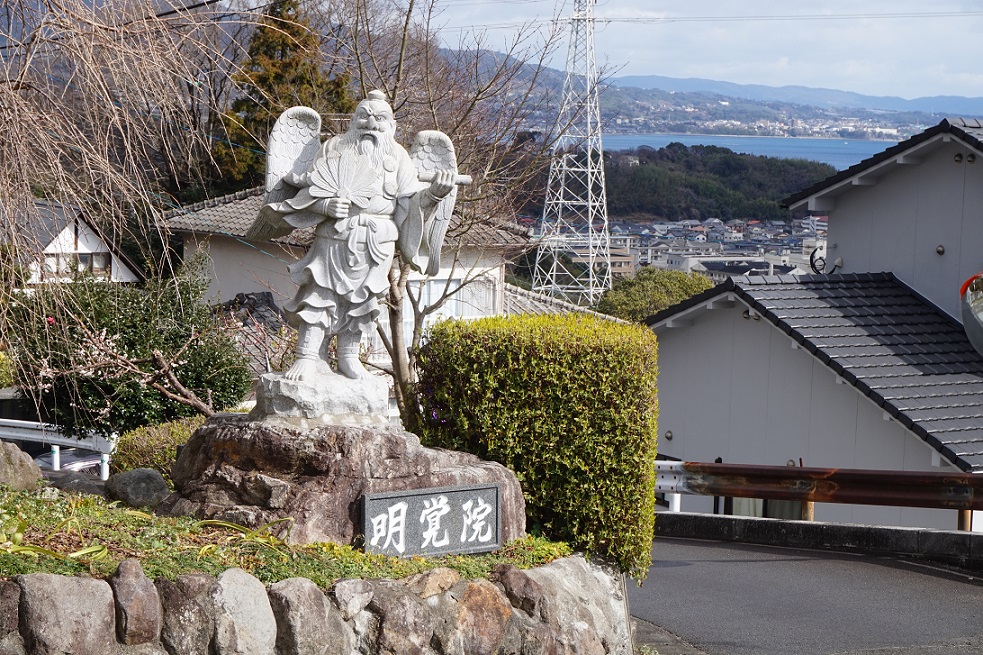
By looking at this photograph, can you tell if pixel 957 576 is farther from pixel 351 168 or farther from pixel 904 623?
pixel 351 168

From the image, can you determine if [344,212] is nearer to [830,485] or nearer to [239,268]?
[830,485]

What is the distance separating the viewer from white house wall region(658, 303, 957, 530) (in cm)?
1140

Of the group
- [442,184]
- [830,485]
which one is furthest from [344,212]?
[830,485]

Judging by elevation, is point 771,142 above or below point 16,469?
above

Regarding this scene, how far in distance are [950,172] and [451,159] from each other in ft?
27.7

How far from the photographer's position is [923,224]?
13281 mm

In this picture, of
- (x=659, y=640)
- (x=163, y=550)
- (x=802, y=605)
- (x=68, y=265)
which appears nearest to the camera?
(x=163, y=550)

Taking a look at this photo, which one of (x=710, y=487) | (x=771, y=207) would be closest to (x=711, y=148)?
(x=771, y=207)

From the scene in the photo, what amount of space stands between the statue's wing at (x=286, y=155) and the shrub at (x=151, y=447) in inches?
126

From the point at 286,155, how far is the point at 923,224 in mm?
9550

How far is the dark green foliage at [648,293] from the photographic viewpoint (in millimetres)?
27234

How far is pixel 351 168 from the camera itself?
261 inches

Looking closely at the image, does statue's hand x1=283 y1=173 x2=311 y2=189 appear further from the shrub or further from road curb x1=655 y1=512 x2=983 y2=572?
road curb x1=655 y1=512 x2=983 y2=572

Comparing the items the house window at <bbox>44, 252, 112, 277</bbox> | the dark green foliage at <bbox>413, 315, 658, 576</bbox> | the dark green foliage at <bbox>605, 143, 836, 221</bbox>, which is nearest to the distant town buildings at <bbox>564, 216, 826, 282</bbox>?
the dark green foliage at <bbox>605, 143, 836, 221</bbox>
